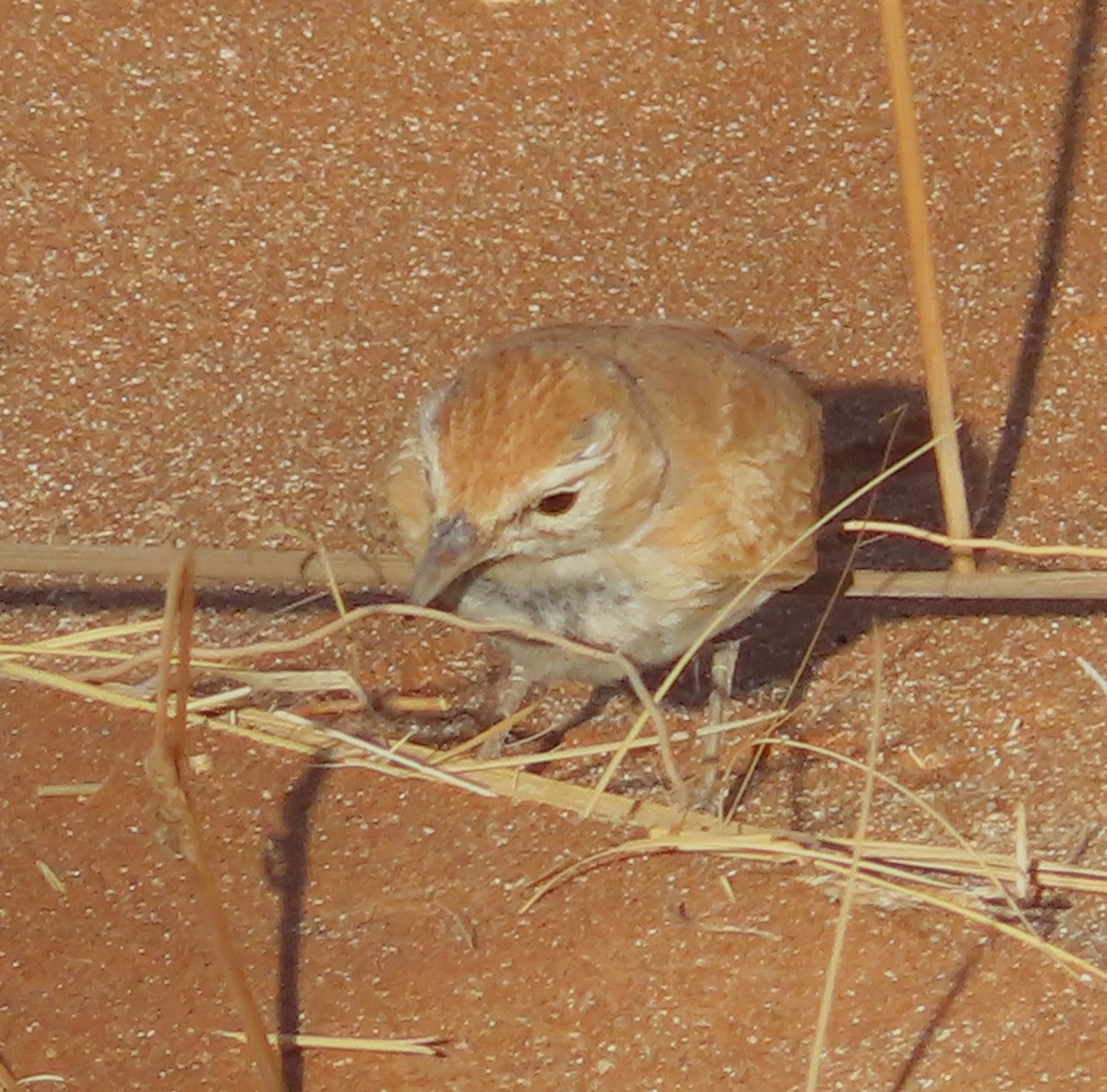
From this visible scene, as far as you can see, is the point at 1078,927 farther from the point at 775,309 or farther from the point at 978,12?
the point at 978,12

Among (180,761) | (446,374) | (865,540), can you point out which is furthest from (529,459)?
(446,374)

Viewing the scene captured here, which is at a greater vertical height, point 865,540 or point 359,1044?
point 865,540

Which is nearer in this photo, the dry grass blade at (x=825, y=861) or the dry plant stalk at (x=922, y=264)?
the dry plant stalk at (x=922, y=264)

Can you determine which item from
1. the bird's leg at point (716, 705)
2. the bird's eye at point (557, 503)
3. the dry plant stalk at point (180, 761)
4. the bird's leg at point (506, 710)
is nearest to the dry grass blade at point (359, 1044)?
the dry plant stalk at point (180, 761)

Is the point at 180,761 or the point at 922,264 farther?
the point at 922,264

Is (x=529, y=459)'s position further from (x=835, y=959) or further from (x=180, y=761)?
(x=835, y=959)

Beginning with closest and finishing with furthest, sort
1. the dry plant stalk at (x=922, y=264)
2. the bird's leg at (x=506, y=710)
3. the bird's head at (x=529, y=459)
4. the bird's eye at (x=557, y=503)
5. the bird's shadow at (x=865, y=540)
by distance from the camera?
1. the bird's head at (x=529, y=459)
2. the bird's eye at (x=557, y=503)
3. the dry plant stalk at (x=922, y=264)
4. the bird's leg at (x=506, y=710)
5. the bird's shadow at (x=865, y=540)

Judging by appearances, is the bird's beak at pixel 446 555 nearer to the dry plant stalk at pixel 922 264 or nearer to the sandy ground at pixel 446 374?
the sandy ground at pixel 446 374
